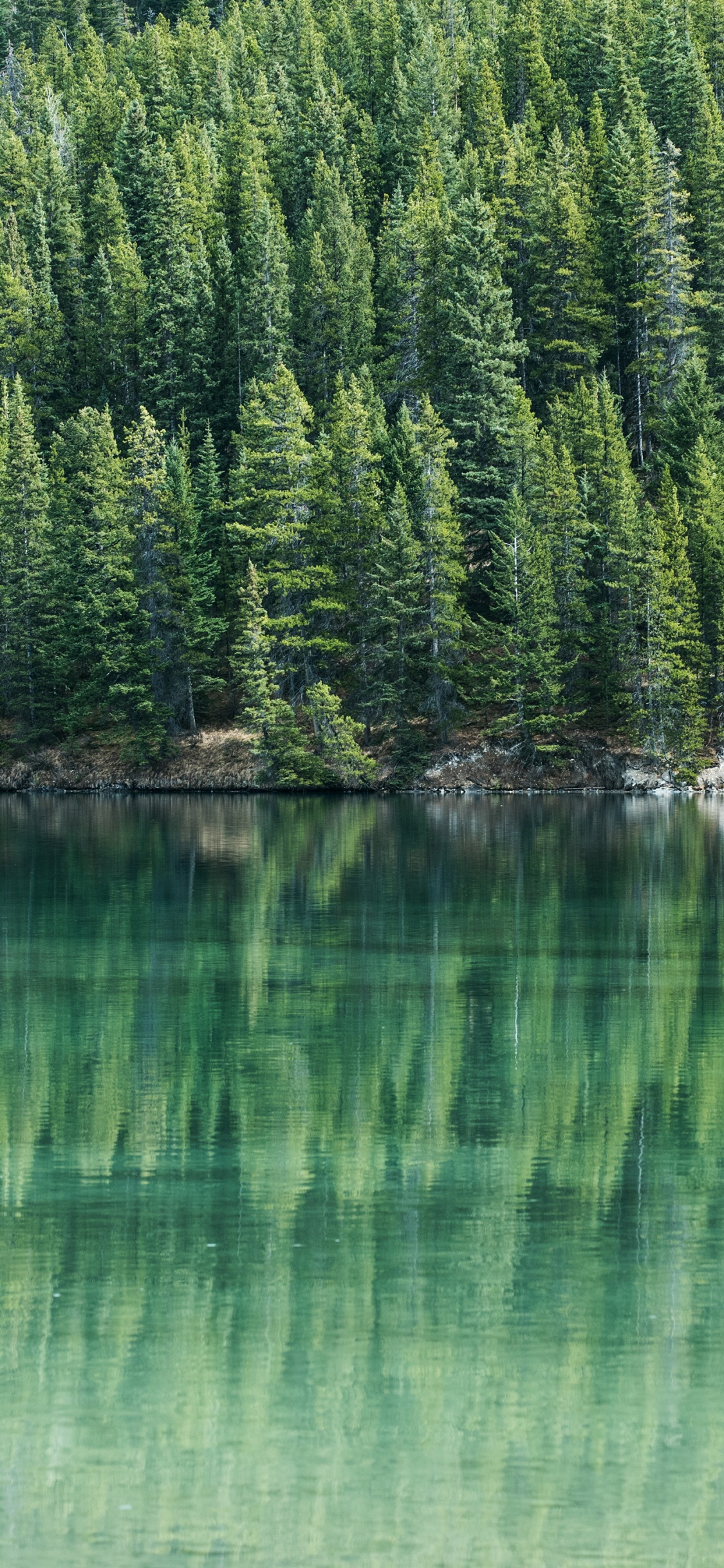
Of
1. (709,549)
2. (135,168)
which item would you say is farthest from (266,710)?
(135,168)

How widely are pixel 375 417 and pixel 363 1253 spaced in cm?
7868

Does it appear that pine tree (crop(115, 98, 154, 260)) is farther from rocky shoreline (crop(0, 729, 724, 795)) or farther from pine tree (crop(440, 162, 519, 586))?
rocky shoreline (crop(0, 729, 724, 795))

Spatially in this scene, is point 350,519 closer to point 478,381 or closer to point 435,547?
point 435,547

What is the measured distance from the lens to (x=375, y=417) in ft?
287

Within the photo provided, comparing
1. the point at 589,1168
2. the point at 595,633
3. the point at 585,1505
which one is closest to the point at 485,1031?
the point at 589,1168

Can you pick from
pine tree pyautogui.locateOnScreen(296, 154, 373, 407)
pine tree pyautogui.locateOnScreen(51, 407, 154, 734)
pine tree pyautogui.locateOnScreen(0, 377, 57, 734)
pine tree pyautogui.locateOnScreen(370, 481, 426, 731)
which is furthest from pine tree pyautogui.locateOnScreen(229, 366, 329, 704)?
pine tree pyautogui.locateOnScreen(296, 154, 373, 407)

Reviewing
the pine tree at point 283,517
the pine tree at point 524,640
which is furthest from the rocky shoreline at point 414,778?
the pine tree at point 283,517

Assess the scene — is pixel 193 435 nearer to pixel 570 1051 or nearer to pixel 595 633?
pixel 595 633

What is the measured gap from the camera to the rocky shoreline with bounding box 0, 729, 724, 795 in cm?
7488

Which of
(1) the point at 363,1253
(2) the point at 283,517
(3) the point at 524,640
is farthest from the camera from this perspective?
(2) the point at 283,517

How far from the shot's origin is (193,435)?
315 ft

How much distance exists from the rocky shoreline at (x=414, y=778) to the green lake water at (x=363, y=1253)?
48.7 metres

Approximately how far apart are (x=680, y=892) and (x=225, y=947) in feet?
31.9

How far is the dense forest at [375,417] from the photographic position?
77.9 meters
